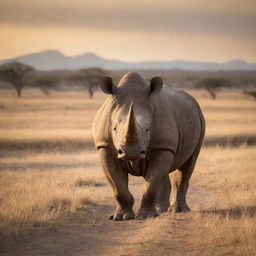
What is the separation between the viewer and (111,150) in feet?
25.4

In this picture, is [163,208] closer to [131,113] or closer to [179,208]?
[179,208]

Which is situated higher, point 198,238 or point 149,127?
point 149,127

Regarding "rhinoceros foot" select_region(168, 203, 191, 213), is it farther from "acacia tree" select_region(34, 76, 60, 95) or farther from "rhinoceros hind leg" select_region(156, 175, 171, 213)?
"acacia tree" select_region(34, 76, 60, 95)

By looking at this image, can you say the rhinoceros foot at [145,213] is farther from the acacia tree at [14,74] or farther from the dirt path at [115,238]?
the acacia tree at [14,74]

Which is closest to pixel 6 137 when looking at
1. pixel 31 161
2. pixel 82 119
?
pixel 31 161

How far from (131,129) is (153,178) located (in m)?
1.04

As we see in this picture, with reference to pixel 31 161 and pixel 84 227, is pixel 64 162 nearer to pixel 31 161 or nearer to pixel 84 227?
Answer: pixel 31 161

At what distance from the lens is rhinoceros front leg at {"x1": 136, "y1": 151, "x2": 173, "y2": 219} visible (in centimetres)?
765

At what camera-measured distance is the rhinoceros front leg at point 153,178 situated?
765cm

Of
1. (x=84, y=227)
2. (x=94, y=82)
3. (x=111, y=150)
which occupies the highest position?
(x=111, y=150)

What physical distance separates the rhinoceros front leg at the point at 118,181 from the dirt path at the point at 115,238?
0.19 metres

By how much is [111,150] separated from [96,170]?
5620 millimetres

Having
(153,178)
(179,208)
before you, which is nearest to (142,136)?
(153,178)

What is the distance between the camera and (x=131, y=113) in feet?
22.2
